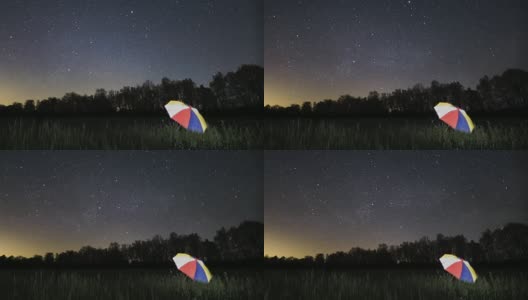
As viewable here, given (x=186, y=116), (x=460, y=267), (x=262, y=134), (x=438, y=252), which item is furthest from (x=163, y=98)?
(x=460, y=267)

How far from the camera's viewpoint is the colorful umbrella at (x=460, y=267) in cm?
379

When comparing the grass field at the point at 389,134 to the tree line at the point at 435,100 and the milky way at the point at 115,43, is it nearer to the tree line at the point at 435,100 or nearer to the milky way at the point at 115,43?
the tree line at the point at 435,100

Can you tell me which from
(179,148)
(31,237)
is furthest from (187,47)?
(31,237)

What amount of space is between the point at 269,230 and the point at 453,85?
4.59ft

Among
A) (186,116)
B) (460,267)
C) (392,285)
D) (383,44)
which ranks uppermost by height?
(383,44)

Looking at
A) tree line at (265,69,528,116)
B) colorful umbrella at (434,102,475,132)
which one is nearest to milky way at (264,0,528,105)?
tree line at (265,69,528,116)

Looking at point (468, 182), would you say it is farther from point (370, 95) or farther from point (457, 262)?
point (370, 95)

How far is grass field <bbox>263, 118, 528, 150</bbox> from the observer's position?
3807 mm

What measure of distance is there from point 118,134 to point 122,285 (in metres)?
0.92

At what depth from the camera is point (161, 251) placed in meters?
3.90

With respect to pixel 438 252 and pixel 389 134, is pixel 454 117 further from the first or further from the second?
pixel 438 252

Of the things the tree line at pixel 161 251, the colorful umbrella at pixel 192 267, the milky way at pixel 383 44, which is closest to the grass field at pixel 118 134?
the milky way at pixel 383 44

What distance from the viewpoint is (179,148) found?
12.7ft

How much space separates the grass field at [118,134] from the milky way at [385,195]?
0.25 meters
